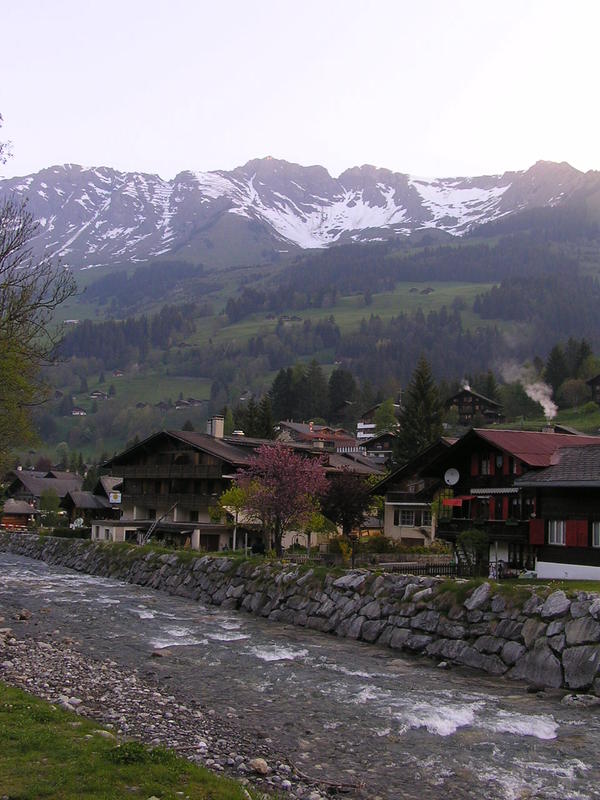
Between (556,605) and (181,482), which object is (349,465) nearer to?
(181,482)

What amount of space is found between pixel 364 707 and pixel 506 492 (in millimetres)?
24499

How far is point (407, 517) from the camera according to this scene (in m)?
68.8

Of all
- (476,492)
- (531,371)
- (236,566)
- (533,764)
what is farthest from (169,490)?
(531,371)

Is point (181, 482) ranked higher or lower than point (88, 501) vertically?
higher

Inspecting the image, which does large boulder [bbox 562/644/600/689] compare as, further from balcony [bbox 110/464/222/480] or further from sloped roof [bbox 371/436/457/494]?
balcony [bbox 110/464/222/480]

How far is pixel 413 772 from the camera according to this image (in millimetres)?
17094

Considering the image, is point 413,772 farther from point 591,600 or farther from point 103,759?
point 591,600

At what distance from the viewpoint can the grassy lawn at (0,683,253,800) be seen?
12.6 meters

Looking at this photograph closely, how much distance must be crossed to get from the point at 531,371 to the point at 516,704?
15786 centimetres

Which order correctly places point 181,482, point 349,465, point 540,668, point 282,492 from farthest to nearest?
1. point 349,465
2. point 181,482
3. point 282,492
4. point 540,668

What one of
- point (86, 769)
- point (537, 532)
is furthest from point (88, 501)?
point (86, 769)

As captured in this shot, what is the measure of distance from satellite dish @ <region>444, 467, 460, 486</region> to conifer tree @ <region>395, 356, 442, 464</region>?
142 ft

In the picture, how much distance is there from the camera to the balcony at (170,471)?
7367 centimetres

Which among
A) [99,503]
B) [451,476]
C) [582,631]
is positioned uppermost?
[451,476]
